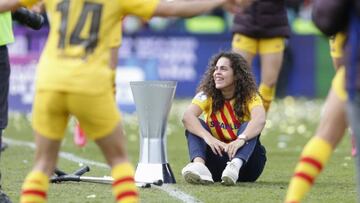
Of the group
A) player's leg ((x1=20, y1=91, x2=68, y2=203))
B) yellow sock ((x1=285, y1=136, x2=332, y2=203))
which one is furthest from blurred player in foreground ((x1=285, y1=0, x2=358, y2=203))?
player's leg ((x1=20, y1=91, x2=68, y2=203))

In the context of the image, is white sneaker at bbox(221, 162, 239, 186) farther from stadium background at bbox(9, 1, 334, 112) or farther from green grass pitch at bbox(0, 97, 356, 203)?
stadium background at bbox(9, 1, 334, 112)

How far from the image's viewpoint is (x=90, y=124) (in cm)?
668

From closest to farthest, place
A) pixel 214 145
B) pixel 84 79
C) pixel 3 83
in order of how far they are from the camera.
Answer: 1. pixel 84 79
2. pixel 3 83
3. pixel 214 145

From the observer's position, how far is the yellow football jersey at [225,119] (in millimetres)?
9898

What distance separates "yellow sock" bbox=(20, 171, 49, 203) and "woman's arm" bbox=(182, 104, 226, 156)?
306 centimetres

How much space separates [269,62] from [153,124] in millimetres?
2878

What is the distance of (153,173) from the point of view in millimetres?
9750

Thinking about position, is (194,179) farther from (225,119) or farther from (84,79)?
(84,79)

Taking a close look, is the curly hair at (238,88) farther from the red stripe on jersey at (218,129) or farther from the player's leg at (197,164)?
the player's leg at (197,164)

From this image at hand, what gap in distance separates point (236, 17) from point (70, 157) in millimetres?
2267

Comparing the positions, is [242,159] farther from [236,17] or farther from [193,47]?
[193,47]

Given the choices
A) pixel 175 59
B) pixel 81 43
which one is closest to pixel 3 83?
pixel 81 43

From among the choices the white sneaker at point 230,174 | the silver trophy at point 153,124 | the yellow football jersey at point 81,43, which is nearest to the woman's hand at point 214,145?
the white sneaker at point 230,174

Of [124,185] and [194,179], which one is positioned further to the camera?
[194,179]
